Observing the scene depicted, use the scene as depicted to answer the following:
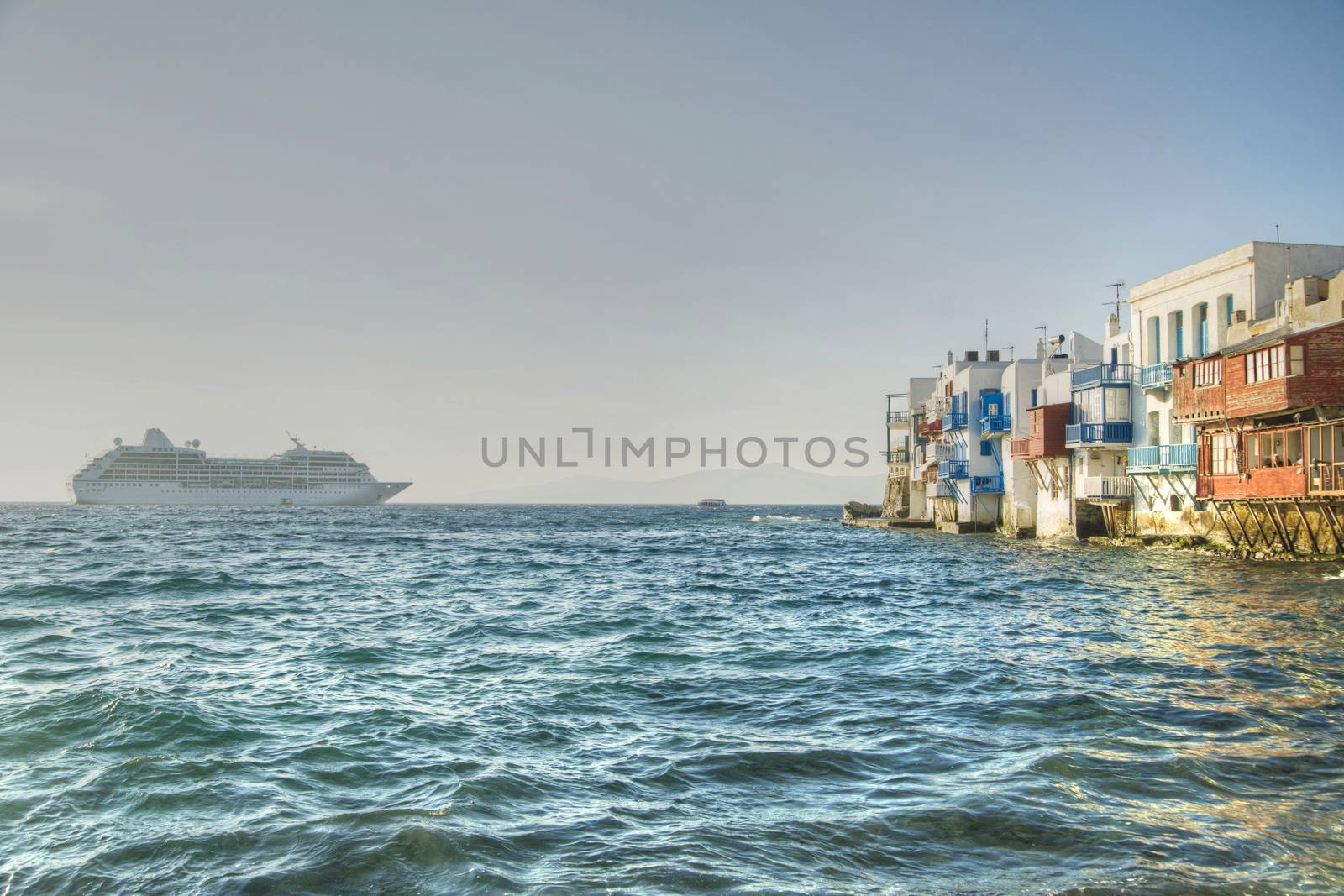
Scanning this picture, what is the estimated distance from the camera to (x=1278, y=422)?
111 feet

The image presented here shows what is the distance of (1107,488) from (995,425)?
12.6 meters

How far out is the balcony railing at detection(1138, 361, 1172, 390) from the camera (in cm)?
4203

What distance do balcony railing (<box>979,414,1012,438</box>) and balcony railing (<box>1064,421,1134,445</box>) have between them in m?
10.3

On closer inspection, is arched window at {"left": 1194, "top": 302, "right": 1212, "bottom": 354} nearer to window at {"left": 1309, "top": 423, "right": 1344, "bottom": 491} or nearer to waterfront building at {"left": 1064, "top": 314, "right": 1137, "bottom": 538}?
waterfront building at {"left": 1064, "top": 314, "right": 1137, "bottom": 538}

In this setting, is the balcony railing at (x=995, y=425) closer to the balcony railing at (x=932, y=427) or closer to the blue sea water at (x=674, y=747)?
the balcony railing at (x=932, y=427)

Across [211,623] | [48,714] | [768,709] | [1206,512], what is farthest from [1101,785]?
[1206,512]

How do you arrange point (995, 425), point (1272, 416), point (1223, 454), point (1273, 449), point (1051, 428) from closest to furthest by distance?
point (1272, 416)
point (1273, 449)
point (1223, 454)
point (1051, 428)
point (995, 425)

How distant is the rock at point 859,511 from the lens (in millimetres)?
95375

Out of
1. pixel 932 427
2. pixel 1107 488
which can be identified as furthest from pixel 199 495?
pixel 1107 488

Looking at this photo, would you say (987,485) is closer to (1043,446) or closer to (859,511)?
(1043,446)

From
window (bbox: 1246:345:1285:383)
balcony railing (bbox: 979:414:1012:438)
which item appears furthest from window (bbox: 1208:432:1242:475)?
balcony railing (bbox: 979:414:1012:438)

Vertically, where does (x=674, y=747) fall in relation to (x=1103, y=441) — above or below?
below

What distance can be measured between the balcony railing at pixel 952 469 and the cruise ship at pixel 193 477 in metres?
134

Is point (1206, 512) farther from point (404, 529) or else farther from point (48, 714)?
point (404, 529)
